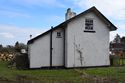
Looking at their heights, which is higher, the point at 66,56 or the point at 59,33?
the point at 59,33

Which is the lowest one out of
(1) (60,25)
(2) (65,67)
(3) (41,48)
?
(2) (65,67)

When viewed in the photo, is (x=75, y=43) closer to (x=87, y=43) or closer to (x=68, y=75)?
(x=87, y=43)

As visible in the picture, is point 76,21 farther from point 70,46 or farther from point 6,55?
point 6,55

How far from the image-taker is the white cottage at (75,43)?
2845 centimetres

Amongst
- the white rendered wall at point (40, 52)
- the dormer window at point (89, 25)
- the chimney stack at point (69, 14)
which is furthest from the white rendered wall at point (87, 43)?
the chimney stack at point (69, 14)

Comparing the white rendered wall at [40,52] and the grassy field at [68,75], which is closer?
the grassy field at [68,75]

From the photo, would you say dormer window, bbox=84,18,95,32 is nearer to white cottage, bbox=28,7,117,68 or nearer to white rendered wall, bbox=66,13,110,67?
white cottage, bbox=28,7,117,68

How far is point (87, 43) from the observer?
2916cm

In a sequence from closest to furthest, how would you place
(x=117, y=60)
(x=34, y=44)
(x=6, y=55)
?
(x=34, y=44), (x=117, y=60), (x=6, y=55)

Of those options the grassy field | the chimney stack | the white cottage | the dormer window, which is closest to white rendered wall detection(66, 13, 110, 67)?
the white cottage

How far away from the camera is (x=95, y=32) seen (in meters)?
29.6

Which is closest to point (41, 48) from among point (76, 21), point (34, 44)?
point (34, 44)

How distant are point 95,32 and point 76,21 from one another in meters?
2.33

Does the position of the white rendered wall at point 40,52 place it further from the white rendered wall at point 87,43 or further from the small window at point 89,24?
the small window at point 89,24
